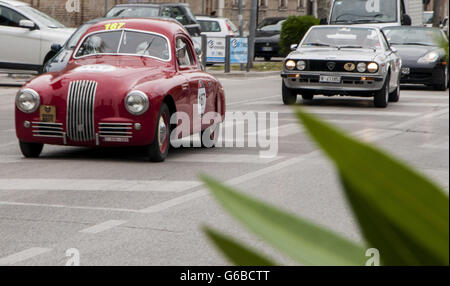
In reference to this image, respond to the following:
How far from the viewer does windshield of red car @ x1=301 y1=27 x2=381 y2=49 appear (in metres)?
16.2

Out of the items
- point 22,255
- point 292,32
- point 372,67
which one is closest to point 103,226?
point 22,255

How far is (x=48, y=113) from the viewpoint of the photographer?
8.85 m

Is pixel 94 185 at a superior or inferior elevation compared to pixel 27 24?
inferior

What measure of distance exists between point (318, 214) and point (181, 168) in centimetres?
246

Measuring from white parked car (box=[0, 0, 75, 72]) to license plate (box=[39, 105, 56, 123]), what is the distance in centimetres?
1021

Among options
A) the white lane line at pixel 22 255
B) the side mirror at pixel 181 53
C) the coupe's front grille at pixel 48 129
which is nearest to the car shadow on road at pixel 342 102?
the side mirror at pixel 181 53

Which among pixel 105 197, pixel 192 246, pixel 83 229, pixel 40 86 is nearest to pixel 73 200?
pixel 105 197

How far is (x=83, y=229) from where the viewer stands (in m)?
5.70

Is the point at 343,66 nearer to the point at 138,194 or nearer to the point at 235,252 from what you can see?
the point at 138,194

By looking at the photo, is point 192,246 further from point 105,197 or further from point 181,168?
point 181,168

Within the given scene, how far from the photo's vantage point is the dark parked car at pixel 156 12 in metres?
22.5

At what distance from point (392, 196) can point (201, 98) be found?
965cm

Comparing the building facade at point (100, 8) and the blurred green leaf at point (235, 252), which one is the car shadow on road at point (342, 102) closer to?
the blurred green leaf at point (235, 252)

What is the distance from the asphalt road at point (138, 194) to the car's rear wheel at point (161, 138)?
143 mm
